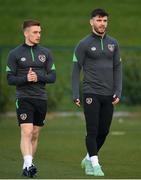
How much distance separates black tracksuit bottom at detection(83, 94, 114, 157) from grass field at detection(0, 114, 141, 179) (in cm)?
43

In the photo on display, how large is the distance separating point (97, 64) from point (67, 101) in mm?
13516

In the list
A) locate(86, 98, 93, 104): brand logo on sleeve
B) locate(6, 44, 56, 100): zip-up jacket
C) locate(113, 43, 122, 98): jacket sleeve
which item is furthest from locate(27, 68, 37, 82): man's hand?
locate(113, 43, 122, 98): jacket sleeve

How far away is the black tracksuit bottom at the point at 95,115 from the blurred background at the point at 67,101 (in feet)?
1.45

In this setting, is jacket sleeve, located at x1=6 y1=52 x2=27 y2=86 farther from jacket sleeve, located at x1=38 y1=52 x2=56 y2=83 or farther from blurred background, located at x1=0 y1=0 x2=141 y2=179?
blurred background, located at x1=0 y1=0 x2=141 y2=179

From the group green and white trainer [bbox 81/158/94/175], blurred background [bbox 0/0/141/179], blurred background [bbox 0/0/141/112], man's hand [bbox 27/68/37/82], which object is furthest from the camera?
blurred background [bbox 0/0/141/112]

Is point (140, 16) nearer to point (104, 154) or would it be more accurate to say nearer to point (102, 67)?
point (104, 154)

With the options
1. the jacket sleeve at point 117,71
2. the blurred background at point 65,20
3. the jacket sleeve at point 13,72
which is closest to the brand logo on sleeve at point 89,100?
the jacket sleeve at point 117,71

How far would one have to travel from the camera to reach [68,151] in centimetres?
1616

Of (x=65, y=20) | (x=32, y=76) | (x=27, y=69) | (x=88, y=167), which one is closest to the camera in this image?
(x=32, y=76)

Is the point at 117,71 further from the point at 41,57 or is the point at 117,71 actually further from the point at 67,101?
the point at 67,101

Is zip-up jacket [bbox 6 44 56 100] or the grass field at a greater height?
zip-up jacket [bbox 6 44 56 100]

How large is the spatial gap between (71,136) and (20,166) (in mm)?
6024

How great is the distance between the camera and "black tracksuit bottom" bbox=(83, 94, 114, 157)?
41.7 ft

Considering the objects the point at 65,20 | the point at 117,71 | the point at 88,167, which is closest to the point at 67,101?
the point at 65,20
